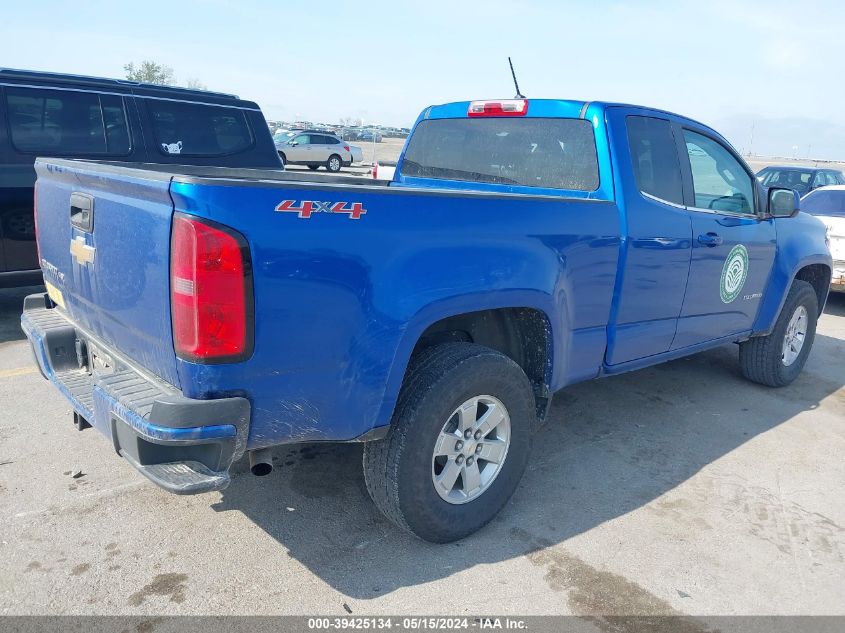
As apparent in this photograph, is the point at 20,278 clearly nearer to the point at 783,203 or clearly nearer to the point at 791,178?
the point at 783,203

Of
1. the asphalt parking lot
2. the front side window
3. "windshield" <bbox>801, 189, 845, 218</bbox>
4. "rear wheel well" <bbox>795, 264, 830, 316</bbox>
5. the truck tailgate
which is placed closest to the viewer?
the truck tailgate

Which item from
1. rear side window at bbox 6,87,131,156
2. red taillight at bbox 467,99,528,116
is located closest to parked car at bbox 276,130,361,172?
rear side window at bbox 6,87,131,156

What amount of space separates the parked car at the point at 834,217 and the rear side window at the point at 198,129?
21.9ft

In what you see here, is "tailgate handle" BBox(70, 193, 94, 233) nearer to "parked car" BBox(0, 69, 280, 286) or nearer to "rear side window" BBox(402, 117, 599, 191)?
"rear side window" BBox(402, 117, 599, 191)

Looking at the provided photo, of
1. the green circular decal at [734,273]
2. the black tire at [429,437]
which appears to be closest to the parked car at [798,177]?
the green circular decal at [734,273]

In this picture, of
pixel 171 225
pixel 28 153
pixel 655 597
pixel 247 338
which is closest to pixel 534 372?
pixel 655 597

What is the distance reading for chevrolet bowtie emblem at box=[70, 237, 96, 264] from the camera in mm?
2730

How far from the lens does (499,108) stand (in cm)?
419

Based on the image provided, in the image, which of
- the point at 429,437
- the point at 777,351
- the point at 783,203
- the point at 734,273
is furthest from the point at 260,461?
the point at 777,351

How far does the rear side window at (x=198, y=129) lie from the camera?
262 inches

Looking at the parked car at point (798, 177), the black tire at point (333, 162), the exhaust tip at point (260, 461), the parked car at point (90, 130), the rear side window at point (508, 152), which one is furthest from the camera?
the black tire at point (333, 162)

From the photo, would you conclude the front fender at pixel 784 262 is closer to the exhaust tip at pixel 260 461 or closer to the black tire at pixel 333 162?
the exhaust tip at pixel 260 461

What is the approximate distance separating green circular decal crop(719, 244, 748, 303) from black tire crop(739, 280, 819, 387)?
0.90 meters

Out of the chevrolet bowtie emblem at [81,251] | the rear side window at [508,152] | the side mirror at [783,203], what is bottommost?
the chevrolet bowtie emblem at [81,251]
